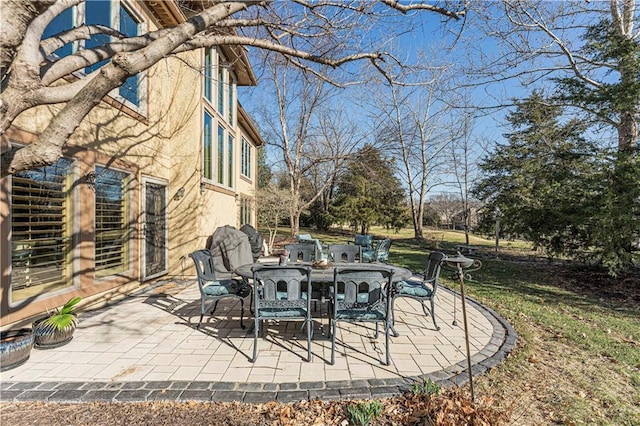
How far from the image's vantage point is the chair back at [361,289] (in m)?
3.26

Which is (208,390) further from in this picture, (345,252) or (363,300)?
(345,252)

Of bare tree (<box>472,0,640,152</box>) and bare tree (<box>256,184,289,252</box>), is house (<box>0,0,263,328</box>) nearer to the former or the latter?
bare tree (<box>256,184,289,252</box>)

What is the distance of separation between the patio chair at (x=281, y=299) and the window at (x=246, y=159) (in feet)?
37.5

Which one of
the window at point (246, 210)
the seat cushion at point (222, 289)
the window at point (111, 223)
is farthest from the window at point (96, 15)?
the window at point (246, 210)

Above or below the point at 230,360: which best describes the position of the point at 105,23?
above

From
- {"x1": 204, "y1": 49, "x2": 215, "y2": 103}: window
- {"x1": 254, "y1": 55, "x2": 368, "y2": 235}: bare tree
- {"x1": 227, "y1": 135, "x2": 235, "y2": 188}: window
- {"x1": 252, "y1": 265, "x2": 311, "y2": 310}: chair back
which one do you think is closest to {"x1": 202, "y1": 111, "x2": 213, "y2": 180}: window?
{"x1": 204, "y1": 49, "x2": 215, "y2": 103}: window

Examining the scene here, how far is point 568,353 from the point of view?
3.77 metres

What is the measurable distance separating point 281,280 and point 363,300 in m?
1.10

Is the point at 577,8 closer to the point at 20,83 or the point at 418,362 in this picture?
the point at 418,362

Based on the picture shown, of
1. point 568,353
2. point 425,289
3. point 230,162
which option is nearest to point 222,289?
point 425,289

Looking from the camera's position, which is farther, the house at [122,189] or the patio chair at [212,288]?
the patio chair at [212,288]

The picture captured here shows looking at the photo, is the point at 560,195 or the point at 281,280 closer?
the point at 281,280

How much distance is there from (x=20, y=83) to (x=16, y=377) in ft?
Answer: 9.48

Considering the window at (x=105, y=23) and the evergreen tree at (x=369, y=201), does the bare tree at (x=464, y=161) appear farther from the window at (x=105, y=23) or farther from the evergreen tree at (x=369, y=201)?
the window at (x=105, y=23)
